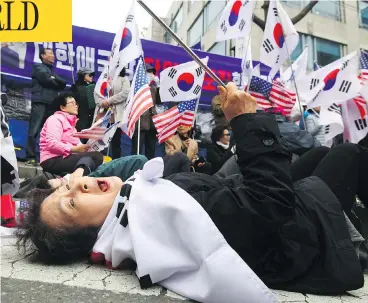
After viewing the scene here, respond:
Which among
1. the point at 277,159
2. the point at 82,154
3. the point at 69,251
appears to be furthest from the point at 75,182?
the point at 82,154

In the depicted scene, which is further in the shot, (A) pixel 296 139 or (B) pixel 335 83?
(B) pixel 335 83

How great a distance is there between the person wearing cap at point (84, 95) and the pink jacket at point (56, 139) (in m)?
1.63

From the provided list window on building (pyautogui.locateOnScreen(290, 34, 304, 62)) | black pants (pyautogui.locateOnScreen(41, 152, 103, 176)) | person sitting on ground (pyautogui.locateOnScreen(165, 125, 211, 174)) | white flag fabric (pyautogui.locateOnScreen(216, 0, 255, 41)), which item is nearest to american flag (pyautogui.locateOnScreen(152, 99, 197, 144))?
person sitting on ground (pyautogui.locateOnScreen(165, 125, 211, 174))

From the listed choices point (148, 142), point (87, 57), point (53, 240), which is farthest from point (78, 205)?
point (87, 57)

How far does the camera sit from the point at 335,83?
4816 millimetres

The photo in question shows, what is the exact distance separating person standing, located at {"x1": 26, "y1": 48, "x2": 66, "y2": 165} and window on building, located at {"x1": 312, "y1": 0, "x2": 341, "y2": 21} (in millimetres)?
14185

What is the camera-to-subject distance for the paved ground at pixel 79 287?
4.17 feet

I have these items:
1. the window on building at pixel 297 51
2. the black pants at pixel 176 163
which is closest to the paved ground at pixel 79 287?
the black pants at pixel 176 163

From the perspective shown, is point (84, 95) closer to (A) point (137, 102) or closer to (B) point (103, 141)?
(A) point (137, 102)

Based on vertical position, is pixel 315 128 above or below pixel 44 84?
below

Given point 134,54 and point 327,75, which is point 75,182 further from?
point 327,75

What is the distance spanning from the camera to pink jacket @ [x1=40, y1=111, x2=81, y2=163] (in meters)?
4.06

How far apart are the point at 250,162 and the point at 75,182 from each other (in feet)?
2.88

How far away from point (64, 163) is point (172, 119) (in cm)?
176
